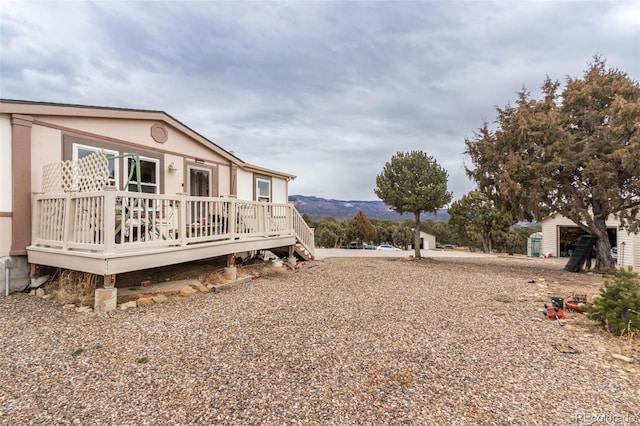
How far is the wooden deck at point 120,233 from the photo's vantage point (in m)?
4.77

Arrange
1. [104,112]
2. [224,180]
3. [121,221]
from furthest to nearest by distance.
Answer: [224,180] < [104,112] < [121,221]

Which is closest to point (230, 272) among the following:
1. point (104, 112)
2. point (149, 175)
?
point (149, 175)

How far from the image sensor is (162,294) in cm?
567

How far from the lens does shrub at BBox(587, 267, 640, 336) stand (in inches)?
158

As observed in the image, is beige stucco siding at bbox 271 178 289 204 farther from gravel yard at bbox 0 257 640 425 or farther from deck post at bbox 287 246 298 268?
gravel yard at bbox 0 257 640 425

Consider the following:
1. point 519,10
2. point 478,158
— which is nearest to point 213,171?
point 478,158

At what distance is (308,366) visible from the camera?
3.08 metres

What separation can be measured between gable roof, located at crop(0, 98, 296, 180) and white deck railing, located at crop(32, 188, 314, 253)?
5.67ft

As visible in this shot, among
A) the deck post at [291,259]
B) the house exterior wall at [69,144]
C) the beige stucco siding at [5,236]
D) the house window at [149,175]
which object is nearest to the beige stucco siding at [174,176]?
the house exterior wall at [69,144]

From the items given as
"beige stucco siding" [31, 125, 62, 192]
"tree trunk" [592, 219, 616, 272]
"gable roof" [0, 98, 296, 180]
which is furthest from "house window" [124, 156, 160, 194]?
"tree trunk" [592, 219, 616, 272]

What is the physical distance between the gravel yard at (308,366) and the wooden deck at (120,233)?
0.82 m

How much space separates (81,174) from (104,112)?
2315 mm

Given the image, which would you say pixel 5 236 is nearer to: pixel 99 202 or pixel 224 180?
pixel 99 202

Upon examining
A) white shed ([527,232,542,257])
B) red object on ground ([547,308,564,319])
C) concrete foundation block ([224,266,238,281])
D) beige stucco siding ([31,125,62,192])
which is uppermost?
beige stucco siding ([31,125,62,192])
